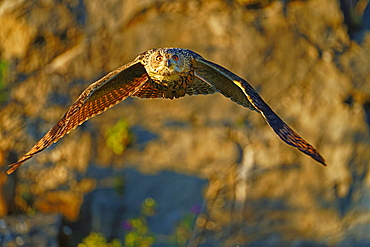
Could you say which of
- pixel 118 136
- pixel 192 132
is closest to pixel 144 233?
pixel 118 136

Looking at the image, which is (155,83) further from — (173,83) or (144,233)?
(144,233)

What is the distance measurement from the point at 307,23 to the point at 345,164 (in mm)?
1656

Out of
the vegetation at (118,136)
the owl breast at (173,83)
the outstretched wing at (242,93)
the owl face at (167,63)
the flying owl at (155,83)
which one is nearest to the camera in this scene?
the outstretched wing at (242,93)

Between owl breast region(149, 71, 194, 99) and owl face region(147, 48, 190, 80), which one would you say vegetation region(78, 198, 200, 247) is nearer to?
owl breast region(149, 71, 194, 99)

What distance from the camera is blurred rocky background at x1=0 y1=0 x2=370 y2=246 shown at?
7234 mm

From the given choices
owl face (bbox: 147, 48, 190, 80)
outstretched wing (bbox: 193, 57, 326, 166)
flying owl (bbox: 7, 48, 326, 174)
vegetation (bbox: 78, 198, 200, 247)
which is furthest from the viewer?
vegetation (bbox: 78, 198, 200, 247)

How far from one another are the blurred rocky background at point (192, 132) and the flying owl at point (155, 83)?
2336 mm

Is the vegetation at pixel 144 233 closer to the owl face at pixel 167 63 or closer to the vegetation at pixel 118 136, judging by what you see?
the vegetation at pixel 118 136

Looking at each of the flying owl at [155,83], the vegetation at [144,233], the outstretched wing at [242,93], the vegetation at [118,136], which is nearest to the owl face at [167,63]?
the flying owl at [155,83]

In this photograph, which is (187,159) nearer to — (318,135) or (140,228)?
(140,228)

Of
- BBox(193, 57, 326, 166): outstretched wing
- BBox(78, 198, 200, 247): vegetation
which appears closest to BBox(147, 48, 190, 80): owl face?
BBox(193, 57, 326, 166): outstretched wing

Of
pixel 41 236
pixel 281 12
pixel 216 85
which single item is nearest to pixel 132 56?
pixel 281 12

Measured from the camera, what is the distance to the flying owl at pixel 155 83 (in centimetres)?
435

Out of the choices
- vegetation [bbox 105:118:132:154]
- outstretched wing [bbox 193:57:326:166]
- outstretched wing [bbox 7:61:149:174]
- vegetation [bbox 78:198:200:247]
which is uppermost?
outstretched wing [bbox 7:61:149:174]
